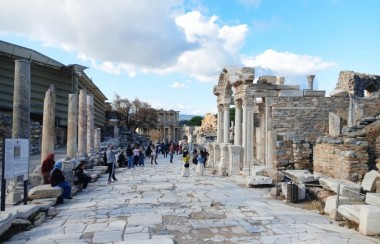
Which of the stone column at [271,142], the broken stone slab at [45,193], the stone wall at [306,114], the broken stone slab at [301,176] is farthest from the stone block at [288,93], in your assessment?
the broken stone slab at [45,193]

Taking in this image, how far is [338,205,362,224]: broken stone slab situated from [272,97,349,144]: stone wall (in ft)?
41.6

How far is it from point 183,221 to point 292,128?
14.2 metres

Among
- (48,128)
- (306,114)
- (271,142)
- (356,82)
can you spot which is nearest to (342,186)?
(271,142)

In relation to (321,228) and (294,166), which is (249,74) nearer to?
(294,166)

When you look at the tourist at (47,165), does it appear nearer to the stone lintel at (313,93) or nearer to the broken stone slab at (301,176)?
the broken stone slab at (301,176)

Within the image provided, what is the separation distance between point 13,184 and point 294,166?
9790 millimetres

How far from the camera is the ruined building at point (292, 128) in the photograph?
11.3 metres

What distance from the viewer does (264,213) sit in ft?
27.4

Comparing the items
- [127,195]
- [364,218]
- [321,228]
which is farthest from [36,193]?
[364,218]

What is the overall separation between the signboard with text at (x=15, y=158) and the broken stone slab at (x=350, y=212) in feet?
22.0

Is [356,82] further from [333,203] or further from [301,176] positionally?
[333,203]

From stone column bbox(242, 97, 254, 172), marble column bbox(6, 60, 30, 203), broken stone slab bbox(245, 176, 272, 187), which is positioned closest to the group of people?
marble column bbox(6, 60, 30, 203)

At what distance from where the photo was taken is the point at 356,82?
2641 cm

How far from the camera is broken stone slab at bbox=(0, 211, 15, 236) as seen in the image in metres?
6.03
